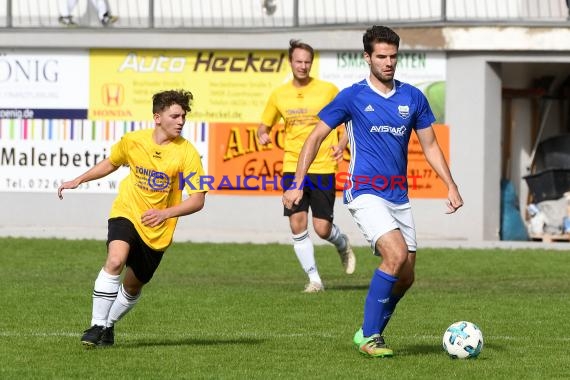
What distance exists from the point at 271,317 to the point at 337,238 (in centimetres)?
320

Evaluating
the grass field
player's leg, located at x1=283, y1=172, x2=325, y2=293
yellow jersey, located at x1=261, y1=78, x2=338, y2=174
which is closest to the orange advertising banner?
the grass field

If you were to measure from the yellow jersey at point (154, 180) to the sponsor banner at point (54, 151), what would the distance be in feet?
47.6

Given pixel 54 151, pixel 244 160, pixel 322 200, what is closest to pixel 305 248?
pixel 322 200

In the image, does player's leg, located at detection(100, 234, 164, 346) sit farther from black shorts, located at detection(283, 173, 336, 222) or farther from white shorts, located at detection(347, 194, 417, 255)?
black shorts, located at detection(283, 173, 336, 222)

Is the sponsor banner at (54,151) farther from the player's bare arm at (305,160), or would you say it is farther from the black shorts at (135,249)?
the player's bare arm at (305,160)

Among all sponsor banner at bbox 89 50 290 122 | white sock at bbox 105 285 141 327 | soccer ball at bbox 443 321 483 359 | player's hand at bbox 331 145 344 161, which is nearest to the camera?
soccer ball at bbox 443 321 483 359

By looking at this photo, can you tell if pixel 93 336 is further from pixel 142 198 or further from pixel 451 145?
pixel 451 145

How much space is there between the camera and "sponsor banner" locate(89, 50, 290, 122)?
24891 millimetres

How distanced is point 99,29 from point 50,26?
1104mm

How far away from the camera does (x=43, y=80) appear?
2539cm

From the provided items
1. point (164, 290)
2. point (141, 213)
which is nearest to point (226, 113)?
point (164, 290)

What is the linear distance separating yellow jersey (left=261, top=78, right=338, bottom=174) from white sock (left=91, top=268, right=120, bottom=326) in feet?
16.5

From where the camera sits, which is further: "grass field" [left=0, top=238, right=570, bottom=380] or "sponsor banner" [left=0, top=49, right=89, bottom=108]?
"sponsor banner" [left=0, top=49, right=89, bottom=108]

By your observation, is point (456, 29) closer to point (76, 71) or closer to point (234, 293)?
point (76, 71)
